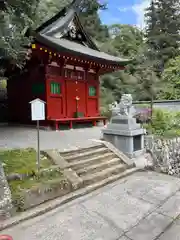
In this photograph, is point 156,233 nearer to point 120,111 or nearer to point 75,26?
point 120,111

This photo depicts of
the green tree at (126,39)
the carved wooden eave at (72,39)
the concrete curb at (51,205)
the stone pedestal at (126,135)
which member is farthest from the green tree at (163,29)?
the concrete curb at (51,205)

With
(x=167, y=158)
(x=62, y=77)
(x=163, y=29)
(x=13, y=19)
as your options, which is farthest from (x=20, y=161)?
(x=163, y=29)

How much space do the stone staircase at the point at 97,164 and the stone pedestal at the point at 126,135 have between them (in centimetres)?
33

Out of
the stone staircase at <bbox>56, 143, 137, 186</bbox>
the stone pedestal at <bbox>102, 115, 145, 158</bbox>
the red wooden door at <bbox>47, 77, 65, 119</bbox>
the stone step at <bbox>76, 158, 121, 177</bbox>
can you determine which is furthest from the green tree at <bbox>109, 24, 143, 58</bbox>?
the stone step at <bbox>76, 158, 121, 177</bbox>

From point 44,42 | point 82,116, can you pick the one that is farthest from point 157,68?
point 44,42

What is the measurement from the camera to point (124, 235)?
93.2 inches

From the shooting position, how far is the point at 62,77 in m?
8.15

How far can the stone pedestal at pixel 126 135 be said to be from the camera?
5.20 m

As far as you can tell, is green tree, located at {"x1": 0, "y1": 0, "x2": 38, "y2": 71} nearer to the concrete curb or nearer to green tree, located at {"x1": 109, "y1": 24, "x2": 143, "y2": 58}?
the concrete curb

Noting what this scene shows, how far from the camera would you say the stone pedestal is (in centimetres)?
520

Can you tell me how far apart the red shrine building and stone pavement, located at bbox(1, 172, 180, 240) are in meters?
4.74

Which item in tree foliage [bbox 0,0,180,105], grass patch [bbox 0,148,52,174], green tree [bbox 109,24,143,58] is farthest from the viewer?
green tree [bbox 109,24,143,58]

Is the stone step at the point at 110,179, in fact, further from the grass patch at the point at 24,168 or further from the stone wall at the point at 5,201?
the stone wall at the point at 5,201

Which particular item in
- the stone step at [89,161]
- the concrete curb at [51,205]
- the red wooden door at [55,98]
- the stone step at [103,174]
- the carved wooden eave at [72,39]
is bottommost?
the concrete curb at [51,205]
